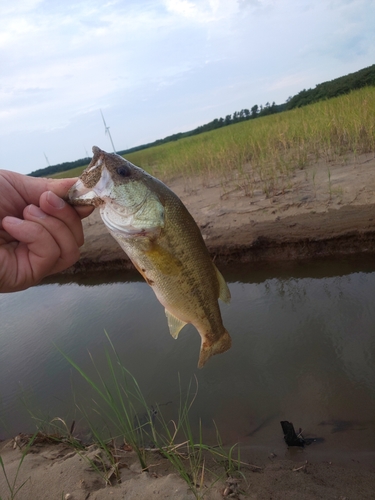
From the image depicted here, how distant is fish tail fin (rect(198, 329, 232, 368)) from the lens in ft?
6.71

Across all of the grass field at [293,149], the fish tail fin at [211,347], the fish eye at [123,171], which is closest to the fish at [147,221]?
the fish eye at [123,171]

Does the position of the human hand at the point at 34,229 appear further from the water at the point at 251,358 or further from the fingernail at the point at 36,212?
the water at the point at 251,358

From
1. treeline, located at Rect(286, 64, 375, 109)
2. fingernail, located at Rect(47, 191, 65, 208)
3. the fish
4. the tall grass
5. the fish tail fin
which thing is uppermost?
treeline, located at Rect(286, 64, 375, 109)

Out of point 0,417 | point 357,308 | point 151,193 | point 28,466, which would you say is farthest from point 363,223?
point 0,417

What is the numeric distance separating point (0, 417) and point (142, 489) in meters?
2.72

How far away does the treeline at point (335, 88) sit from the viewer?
1177 inches

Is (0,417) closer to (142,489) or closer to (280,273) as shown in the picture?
(142,489)

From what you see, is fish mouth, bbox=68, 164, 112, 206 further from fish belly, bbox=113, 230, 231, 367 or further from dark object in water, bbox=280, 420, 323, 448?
dark object in water, bbox=280, 420, 323, 448

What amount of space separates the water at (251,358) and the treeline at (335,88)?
2689cm

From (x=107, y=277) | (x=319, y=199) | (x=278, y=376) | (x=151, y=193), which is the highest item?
(x=151, y=193)

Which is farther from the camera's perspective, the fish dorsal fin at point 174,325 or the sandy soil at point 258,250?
the sandy soil at point 258,250

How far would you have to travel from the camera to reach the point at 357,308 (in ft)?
13.5

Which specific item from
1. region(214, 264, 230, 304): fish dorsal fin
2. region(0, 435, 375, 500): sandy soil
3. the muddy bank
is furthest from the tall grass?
the muddy bank

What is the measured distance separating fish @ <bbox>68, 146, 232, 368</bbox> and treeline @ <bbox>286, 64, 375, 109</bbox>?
2951 centimetres
